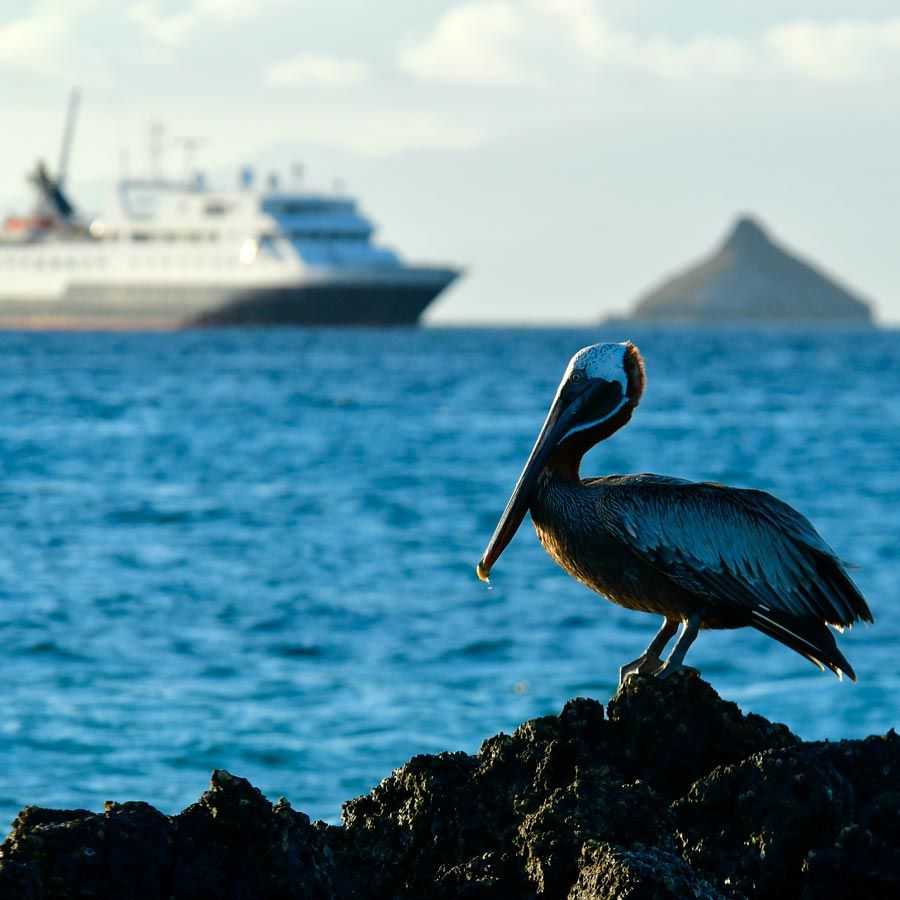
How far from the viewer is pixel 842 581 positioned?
4.25 meters

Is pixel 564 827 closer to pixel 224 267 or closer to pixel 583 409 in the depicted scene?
pixel 583 409

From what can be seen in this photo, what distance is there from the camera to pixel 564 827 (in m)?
3.60

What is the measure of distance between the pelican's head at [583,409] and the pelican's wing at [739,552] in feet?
0.63

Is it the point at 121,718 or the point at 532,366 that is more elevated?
the point at 532,366

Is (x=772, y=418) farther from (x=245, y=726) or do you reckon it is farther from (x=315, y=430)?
(x=245, y=726)

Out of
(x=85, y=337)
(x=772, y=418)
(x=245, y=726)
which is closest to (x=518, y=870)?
(x=245, y=726)

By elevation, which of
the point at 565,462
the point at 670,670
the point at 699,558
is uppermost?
the point at 565,462

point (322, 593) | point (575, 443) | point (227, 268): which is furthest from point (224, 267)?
point (575, 443)

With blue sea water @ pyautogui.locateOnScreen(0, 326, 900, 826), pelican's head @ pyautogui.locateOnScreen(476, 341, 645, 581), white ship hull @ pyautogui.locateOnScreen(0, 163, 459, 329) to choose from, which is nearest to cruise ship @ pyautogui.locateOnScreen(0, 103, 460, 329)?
white ship hull @ pyautogui.locateOnScreen(0, 163, 459, 329)

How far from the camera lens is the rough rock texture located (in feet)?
10.8

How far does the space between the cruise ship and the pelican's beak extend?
7710 cm

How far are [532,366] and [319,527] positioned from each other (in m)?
46.0

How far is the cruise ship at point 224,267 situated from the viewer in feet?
270

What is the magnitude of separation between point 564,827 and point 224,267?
80.5 meters
